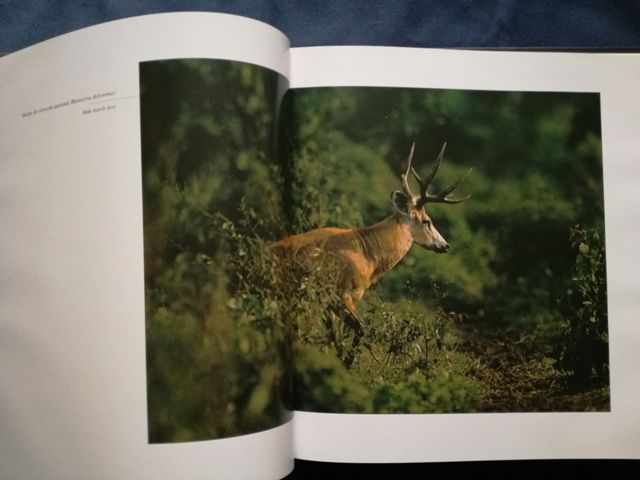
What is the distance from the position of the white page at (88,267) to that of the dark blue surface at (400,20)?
0.07 metres

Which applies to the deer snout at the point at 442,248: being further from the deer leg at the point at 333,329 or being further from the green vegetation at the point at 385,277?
the deer leg at the point at 333,329

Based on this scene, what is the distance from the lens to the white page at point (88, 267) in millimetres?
558

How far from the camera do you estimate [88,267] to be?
1.87 feet

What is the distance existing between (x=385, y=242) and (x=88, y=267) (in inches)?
11.4

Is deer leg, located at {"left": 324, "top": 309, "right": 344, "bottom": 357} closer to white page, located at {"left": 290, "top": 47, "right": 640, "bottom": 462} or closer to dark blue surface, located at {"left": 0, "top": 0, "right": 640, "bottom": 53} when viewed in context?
white page, located at {"left": 290, "top": 47, "right": 640, "bottom": 462}

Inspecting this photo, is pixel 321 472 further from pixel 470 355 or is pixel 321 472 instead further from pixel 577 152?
pixel 577 152

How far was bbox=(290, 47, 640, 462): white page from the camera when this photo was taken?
2.05ft

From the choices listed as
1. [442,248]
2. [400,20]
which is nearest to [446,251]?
[442,248]

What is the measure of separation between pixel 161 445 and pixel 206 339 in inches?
4.1

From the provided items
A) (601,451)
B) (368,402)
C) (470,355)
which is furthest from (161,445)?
(601,451)

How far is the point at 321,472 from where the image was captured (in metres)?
0.63

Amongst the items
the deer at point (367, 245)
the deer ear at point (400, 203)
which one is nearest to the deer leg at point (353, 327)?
the deer at point (367, 245)

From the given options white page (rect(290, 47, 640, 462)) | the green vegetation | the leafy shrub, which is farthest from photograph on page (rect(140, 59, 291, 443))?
the leafy shrub

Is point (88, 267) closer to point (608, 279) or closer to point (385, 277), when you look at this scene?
point (385, 277)
